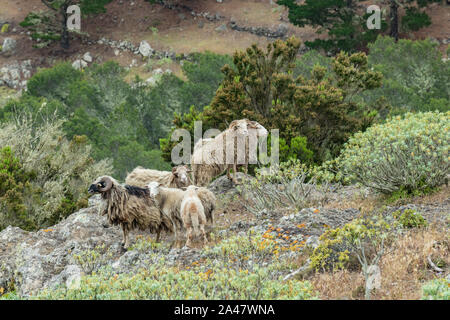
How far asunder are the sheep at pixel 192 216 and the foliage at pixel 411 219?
10.0 ft

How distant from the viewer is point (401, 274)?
7777 millimetres

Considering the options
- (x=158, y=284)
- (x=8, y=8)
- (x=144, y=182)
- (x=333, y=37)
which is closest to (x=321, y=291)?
(x=158, y=284)

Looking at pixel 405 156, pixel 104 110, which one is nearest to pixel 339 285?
pixel 405 156

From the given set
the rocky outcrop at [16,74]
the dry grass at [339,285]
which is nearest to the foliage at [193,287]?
the dry grass at [339,285]

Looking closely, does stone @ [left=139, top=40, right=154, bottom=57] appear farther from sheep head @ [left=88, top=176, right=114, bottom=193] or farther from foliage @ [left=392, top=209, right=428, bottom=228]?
foliage @ [left=392, top=209, right=428, bottom=228]

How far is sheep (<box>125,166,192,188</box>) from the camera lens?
36.4 feet

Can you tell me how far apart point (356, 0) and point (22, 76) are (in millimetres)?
27884

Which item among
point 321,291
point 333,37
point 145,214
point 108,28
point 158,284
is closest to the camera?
point 158,284

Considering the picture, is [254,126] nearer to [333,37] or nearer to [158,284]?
[158,284]

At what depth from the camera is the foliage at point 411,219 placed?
30.5 ft

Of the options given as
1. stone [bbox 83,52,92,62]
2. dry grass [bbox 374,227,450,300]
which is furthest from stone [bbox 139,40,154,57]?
dry grass [bbox 374,227,450,300]

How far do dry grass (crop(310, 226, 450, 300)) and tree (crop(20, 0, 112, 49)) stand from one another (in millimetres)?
45948

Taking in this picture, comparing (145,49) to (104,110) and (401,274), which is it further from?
(401,274)

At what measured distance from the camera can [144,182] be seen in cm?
1218
